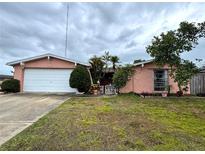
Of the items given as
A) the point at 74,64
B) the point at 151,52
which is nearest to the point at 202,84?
the point at 151,52

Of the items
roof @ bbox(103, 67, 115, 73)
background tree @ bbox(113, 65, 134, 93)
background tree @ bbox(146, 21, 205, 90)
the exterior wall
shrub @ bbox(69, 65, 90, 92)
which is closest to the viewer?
background tree @ bbox(146, 21, 205, 90)

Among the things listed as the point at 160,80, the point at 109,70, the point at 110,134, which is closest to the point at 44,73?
the point at 109,70

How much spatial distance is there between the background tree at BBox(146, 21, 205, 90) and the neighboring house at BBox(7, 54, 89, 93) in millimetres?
6524

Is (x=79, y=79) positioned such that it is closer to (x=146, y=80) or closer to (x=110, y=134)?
(x=146, y=80)

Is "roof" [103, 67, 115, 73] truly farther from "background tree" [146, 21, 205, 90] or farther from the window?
"background tree" [146, 21, 205, 90]

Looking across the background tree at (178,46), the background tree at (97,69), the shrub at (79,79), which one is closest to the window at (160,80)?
the background tree at (178,46)

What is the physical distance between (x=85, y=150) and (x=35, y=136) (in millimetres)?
1568

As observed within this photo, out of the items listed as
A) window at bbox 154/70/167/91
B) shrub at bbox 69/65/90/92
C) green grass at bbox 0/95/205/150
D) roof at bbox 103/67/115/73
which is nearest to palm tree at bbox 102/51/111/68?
roof at bbox 103/67/115/73

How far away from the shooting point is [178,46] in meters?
16.2

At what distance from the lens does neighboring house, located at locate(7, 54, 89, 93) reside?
765 inches

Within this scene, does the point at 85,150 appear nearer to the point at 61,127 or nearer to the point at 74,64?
the point at 61,127

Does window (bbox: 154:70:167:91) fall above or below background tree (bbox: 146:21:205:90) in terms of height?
below

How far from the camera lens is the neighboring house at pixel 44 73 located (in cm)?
1944

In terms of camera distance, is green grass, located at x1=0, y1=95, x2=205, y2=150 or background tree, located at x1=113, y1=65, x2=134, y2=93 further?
background tree, located at x1=113, y1=65, x2=134, y2=93
